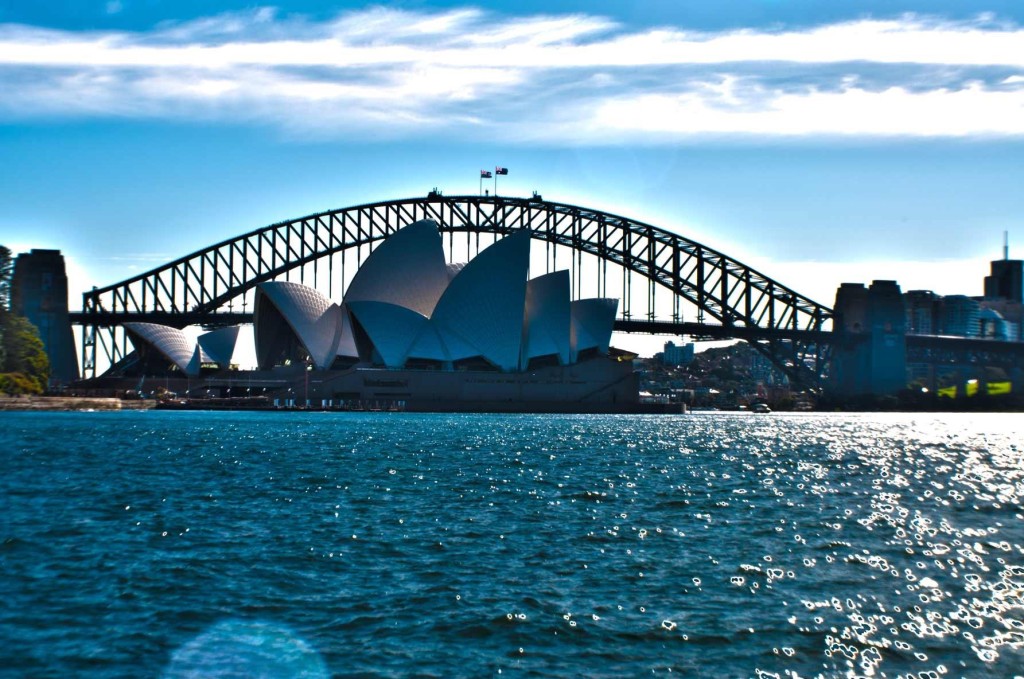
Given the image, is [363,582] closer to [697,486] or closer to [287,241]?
[697,486]

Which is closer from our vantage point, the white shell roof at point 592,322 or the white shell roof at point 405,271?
the white shell roof at point 405,271

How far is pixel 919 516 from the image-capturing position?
99.2ft

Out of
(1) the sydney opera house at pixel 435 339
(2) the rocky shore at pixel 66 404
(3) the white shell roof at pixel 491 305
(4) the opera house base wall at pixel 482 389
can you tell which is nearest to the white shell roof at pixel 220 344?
(1) the sydney opera house at pixel 435 339

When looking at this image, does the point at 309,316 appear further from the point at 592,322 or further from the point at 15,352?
the point at 592,322

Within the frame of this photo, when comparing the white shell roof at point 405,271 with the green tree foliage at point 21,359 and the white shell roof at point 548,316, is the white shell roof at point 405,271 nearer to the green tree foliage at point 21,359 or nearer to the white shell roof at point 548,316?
the white shell roof at point 548,316

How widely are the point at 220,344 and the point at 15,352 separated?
108 ft

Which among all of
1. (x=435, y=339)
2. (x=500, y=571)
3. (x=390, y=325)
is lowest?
(x=500, y=571)

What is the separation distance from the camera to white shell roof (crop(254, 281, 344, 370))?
118m

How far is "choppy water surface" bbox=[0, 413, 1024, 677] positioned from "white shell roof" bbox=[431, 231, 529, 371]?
2675 inches

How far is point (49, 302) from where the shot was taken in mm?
135875

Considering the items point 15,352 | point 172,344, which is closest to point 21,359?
point 15,352

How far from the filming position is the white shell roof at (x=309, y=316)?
11850cm

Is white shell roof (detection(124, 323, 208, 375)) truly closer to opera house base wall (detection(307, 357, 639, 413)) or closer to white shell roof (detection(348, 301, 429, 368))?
opera house base wall (detection(307, 357, 639, 413))

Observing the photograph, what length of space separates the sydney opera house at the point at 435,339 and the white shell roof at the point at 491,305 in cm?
9
